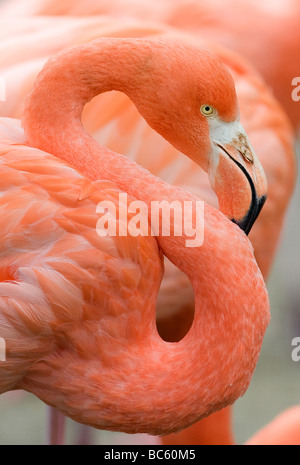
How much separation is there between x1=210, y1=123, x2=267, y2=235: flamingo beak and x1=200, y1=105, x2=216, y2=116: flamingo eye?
2.1 inches

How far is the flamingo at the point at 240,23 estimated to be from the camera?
1790 mm

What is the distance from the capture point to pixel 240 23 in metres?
1.80

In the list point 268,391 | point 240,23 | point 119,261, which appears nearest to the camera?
point 119,261

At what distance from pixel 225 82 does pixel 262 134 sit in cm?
52

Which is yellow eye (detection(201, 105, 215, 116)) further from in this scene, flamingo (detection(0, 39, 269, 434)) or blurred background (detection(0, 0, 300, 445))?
blurred background (detection(0, 0, 300, 445))

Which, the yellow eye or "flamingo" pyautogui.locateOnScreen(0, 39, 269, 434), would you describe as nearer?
"flamingo" pyautogui.locateOnScreen(0, 39, 269, 434)

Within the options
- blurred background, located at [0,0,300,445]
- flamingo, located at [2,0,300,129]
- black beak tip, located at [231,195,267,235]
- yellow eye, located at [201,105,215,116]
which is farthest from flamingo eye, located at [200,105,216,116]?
blurred background, located at [0,0,300,445]

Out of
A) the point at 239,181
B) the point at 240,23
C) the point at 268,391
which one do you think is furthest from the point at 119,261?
the point at 268,391

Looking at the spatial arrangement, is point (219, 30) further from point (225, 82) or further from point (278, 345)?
point (278, 345)

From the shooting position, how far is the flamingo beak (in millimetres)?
1199

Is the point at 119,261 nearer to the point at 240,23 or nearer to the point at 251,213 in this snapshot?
the point at 251,213

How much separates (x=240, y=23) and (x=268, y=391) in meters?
1.16

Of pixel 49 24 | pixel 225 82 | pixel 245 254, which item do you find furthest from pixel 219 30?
pixel 245 254

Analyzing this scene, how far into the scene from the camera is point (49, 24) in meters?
1.77
